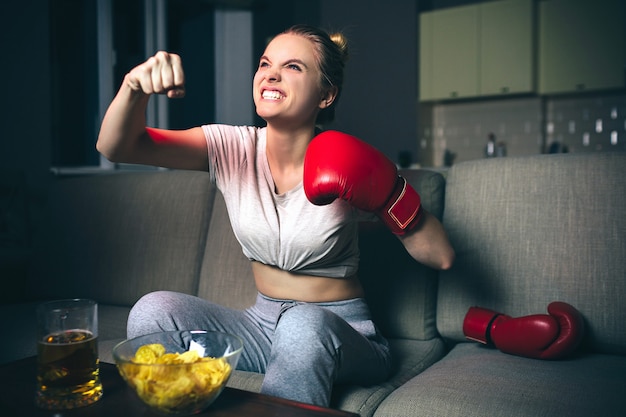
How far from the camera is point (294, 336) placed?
1099 millimetres

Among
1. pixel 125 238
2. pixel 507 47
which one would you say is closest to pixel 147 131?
pixel 125 238

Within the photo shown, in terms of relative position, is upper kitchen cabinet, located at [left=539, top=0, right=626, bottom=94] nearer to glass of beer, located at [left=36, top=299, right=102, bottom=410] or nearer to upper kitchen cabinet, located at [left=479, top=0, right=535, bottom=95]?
upper kitchen cabinet, located at [left=479, top=0, right=535, bottom=95]

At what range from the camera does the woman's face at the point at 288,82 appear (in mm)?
1377

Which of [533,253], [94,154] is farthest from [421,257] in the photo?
[94,154]

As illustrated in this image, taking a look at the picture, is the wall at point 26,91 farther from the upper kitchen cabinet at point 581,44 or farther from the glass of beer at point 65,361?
the upper kitchen cabinet at point 581,44

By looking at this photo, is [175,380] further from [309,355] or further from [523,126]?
[523,126]

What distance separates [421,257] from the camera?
1.34 m

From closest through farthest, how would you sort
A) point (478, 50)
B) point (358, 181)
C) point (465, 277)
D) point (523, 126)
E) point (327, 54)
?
1. point (358, 181)
2. point (327, 54)
3. point (465, 277)
4. point (478, 50)
5. point (523, 126)

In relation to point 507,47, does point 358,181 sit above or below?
below

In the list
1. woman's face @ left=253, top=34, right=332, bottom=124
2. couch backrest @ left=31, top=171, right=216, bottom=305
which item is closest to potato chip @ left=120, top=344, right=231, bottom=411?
woman's face @ left=253, top=34, right=332, bottom=124

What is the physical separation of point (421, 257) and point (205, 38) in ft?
14.1

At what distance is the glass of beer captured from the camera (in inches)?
34.5

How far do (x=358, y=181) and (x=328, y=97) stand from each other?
380mm

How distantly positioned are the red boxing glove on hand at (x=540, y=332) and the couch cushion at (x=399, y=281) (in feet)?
0.74
